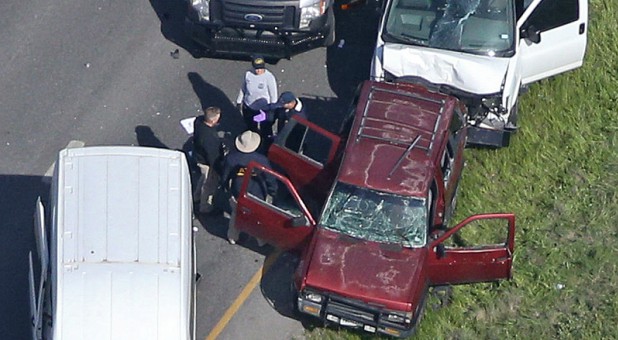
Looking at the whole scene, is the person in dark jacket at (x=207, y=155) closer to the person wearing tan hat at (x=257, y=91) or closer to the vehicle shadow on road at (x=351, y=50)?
the person wearing tan hat at (x=257, y=91)

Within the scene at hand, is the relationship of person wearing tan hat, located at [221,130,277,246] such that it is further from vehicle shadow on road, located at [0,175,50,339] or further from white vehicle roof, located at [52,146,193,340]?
vehicle shadow on road, located at [0,175,50,339]

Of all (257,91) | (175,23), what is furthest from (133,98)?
(257,91)

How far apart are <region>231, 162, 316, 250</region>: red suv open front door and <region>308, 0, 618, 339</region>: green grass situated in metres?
1.18

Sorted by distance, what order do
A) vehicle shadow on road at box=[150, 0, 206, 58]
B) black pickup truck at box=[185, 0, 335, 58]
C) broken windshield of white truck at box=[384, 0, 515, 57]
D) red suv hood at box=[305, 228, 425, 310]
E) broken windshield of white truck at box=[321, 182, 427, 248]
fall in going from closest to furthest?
1. red suv hood at box=[305, 228, 425, 310]
2. broken windshield of white truck at box=[321, 182, 427, 248]
3. broken windshield of white truck at box=[384, 0, 515, 57]
4. black pickup truck at box=[185, 0, 335, 58]
5. vehicle shadow on road at box=[150, 0, 206, 58]

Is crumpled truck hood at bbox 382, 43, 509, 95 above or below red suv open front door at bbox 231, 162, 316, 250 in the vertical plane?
above

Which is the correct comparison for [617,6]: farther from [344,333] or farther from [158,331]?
[158,331]

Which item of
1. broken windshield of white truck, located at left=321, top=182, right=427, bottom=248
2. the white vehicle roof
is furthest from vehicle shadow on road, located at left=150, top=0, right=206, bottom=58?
the white vehicle roof

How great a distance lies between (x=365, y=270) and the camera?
1250cm

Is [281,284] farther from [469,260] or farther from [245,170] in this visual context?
[469,260]

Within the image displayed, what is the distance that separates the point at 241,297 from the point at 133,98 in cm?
349

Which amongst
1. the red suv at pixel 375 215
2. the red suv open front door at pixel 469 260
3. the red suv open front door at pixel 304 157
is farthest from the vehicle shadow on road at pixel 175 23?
the red suv open front door at pixel 469 260

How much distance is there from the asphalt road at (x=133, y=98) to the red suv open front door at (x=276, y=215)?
0.70 metres

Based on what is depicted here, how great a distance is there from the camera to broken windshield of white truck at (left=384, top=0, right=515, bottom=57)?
1451 cm

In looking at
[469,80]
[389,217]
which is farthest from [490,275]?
[469,80]
